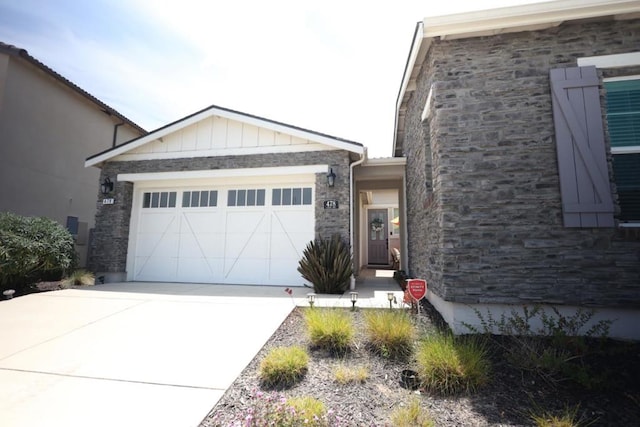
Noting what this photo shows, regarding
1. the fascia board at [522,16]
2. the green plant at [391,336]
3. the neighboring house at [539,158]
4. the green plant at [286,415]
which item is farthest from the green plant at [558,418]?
the fascia board at [522,16]

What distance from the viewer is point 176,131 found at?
8.30 metres

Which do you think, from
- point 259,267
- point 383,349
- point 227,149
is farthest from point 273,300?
point 227,149

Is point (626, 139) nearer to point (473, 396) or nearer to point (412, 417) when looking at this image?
point (473, 396)

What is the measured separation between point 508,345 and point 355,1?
5.83 m

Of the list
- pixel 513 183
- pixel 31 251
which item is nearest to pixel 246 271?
pixel 31 251

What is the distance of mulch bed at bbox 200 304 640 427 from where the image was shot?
2.16m

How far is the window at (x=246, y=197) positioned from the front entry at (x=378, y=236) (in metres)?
7.80

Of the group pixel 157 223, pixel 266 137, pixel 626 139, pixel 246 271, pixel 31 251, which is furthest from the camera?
pixel 157 223

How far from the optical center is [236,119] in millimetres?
7863

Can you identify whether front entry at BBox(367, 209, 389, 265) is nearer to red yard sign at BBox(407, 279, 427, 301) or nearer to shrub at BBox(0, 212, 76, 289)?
red yard sign at BBox(407, 279, 427, 301)

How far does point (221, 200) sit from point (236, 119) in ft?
7.65

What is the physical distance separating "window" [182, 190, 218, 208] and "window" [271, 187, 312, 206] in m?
1.83

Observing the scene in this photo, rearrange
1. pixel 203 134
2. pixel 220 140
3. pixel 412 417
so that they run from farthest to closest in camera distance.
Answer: pixel 203 134 → pixel 220 140 → pixel 412 417

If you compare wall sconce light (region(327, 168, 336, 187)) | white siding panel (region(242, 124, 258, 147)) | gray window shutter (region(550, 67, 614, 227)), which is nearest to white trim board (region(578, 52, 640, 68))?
gray window shutter (region(550, 67, 614, 227))
